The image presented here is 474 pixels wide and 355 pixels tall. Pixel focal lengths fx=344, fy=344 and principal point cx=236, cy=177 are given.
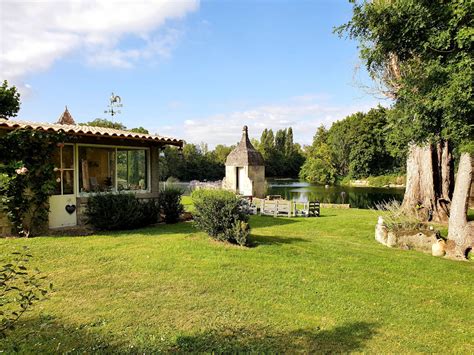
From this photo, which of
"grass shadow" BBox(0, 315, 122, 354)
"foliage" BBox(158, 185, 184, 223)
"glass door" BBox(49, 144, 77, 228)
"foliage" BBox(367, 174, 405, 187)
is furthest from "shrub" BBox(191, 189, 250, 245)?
"foliage" BBox(367, 174, 405, 187)

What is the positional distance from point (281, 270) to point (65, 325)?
3.75 metres

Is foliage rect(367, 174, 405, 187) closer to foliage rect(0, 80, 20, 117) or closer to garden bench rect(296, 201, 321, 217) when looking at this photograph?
garden bench rect(296, 201, 321, 217)

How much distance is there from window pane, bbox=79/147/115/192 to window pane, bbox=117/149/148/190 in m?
0.24

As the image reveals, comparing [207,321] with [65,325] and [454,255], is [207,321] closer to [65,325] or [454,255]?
[65,325]

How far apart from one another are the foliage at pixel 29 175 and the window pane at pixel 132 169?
2.26 metres

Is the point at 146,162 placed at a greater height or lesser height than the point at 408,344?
greater

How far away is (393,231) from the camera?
9875 millimetres

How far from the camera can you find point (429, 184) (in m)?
14.5

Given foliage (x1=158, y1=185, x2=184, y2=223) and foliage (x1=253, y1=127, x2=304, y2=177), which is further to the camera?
foliage (x1=253, y1=127, x2=304, y2=177)

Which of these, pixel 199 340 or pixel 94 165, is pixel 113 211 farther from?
pixel 199 340

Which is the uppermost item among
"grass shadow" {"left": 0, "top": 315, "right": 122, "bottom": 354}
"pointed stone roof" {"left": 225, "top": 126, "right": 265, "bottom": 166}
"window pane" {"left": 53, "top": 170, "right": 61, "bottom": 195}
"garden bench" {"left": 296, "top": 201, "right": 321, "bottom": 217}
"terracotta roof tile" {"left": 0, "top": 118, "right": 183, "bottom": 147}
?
"pointed stone roof" {"left": 225, "top": 126, "right": 265, "bottom": 166}

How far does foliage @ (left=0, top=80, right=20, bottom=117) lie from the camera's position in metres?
20.8

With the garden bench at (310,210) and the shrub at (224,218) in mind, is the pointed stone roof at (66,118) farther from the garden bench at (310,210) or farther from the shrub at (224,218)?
the shrub at (224,218)

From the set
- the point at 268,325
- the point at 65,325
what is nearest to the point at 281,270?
the point at 268,325
